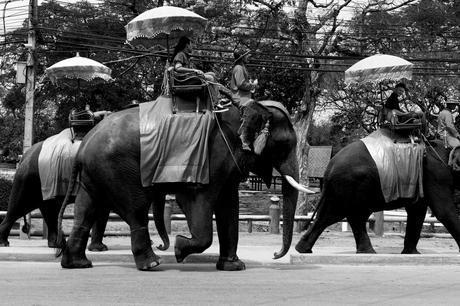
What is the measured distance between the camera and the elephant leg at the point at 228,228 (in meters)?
10.9

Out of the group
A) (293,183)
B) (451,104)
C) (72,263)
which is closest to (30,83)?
(72,263)

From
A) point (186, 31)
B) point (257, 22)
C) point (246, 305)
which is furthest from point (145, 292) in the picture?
point (257, 22)

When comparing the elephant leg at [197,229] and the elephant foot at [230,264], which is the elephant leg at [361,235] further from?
the elephant leg at [197,229]

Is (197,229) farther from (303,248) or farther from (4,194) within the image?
(4,194)

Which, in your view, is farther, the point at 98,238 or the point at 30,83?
the point at 30,83

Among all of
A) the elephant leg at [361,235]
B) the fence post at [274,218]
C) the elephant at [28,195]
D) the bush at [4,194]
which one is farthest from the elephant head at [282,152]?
the bush at [4,194]

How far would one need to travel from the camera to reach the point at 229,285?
30.6 feet

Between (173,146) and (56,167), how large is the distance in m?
4.11

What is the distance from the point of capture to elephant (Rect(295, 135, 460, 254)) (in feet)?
42.1

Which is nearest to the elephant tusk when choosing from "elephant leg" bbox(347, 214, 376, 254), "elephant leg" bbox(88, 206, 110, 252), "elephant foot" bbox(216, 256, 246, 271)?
"elephant foot" bbox(216, 256, 246, 271)

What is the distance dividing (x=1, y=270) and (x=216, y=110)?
3.49 meters

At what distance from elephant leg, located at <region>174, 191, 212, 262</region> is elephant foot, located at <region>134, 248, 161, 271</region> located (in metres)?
0.33

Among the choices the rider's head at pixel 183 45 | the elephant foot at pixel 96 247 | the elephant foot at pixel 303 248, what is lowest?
the elephant foot at pixel 96 247

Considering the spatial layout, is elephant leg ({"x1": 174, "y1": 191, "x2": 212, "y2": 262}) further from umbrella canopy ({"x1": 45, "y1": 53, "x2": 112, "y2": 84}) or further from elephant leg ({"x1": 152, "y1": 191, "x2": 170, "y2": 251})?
umbrella canopy ({"x1": 45, "y1": 53, "x2": 112, "y2": 84})
